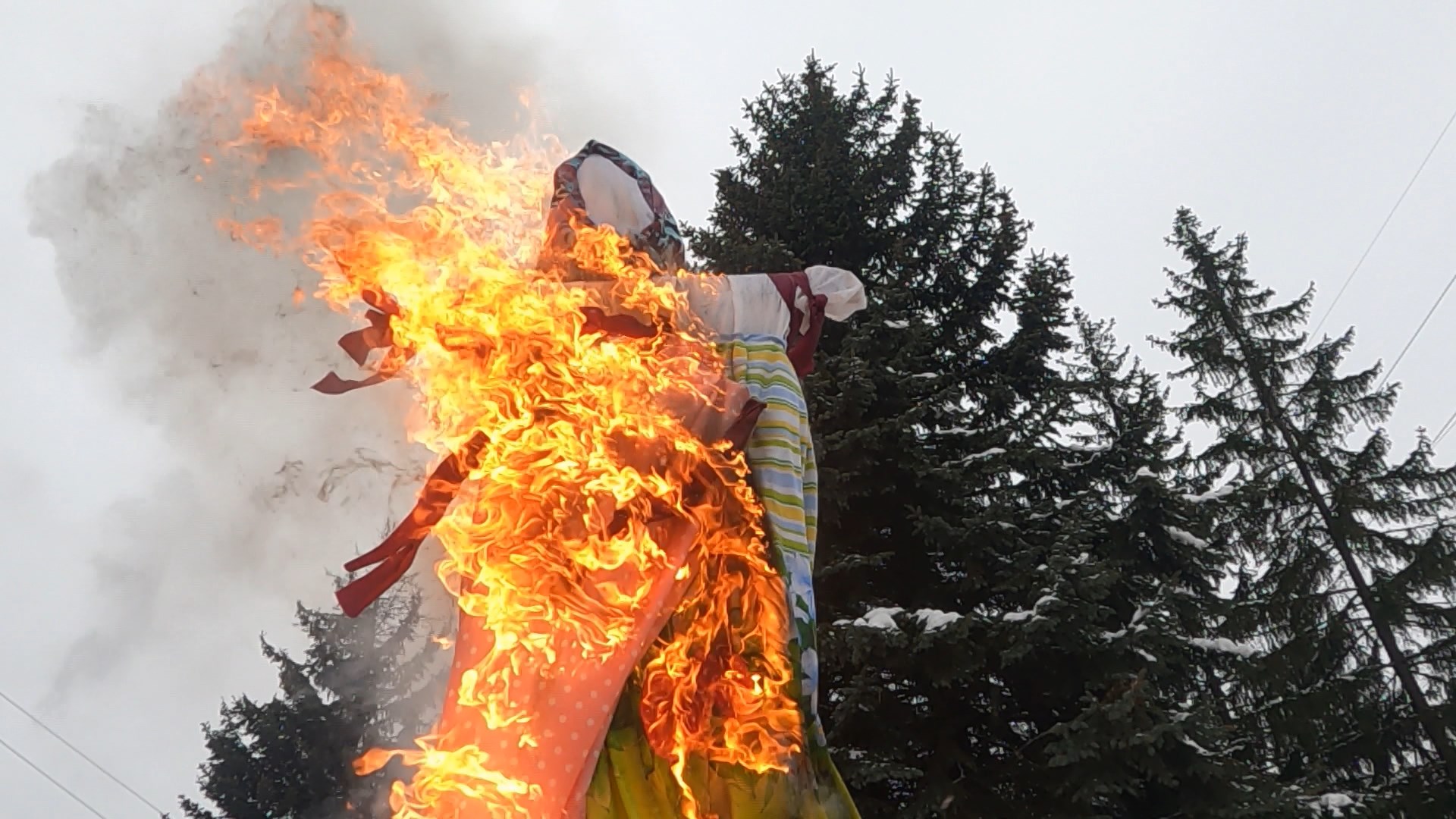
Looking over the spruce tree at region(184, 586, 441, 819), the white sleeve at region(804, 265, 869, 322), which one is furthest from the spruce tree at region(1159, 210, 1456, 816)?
the spruce tree at region(184, 586, 441, 819)

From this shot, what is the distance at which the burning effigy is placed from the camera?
2242 millimetres

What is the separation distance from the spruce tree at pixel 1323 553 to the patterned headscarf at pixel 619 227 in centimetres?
784

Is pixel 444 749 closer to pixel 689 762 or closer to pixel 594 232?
pixel 689 762

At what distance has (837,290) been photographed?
310cm

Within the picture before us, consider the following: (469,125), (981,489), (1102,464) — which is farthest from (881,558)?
(469,125)

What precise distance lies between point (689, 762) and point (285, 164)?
233cm

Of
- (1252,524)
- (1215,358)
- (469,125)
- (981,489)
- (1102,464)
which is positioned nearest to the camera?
(469,125)

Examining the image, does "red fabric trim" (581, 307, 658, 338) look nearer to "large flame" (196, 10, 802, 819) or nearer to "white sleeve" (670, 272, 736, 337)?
"large flame" (196, 10, 802, 819)

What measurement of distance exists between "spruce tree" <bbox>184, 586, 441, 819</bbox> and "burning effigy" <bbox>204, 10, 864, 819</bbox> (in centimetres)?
1082

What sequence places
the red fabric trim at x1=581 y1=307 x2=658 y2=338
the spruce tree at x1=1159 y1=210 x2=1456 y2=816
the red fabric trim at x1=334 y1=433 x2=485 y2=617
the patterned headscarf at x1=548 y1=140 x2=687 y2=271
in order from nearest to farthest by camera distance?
the red fabric trim at x1=334 y1=433 x2=485 y2=617
the red fabric trim at x1=581 y1=307 x2=658 y2=338
the patterned headscarf at x1=548 y1=140 x2=687 y2=271
the spruce tree at x1=1159 y1=210 x2=1456 y2=816

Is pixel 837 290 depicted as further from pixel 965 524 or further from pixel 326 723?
pixel 326 723

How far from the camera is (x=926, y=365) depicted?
26.7 ft

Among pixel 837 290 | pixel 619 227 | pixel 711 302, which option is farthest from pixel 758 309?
pixel 619 227

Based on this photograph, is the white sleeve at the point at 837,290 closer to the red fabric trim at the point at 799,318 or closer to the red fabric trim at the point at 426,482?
the red fabric trim at the point at 799,318
